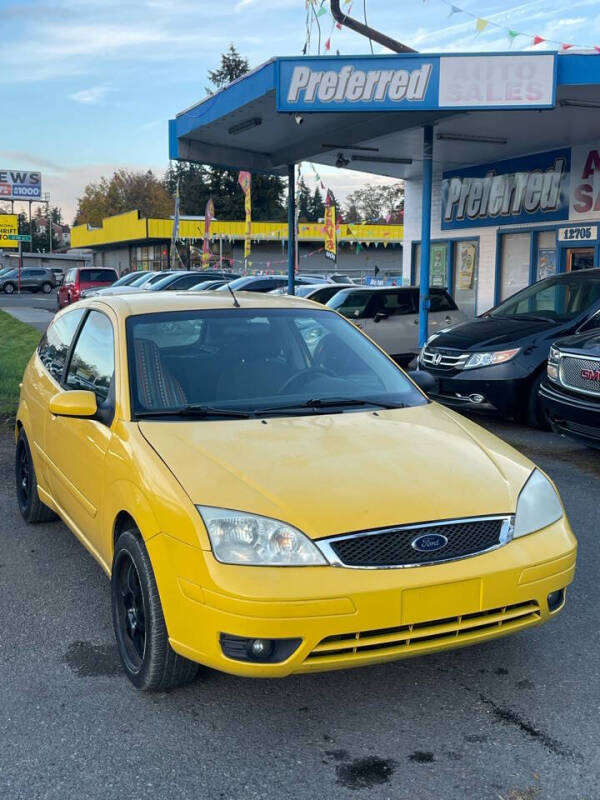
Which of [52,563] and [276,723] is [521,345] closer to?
[52,563]

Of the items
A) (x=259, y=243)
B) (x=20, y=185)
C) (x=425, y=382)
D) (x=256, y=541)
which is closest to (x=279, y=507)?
(x=256, y=541)

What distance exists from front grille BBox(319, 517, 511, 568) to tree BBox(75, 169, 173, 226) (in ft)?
312

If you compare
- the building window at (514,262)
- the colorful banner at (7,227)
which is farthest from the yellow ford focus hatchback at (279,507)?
the colorful banner at (7,227)

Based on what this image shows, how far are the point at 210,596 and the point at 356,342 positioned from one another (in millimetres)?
2200

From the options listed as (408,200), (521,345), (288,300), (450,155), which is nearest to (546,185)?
(450,155)

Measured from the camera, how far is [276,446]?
11.4 ft

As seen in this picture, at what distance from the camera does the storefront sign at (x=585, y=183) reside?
1402cm

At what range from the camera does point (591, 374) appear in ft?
22.3

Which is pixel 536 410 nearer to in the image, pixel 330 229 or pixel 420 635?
pixel 420 635

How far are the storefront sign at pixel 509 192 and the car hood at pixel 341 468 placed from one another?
39.9 ft

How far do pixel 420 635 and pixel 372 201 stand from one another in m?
102

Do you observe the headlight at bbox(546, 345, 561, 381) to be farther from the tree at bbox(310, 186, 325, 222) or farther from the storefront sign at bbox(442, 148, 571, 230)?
the tree at bbox(310, 186, 325, 222)

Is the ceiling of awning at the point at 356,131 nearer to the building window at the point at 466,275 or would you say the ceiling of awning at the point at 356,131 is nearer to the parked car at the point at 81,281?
→ the building window at the point at 466,275

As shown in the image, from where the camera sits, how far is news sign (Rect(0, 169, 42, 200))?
78.2 metres
